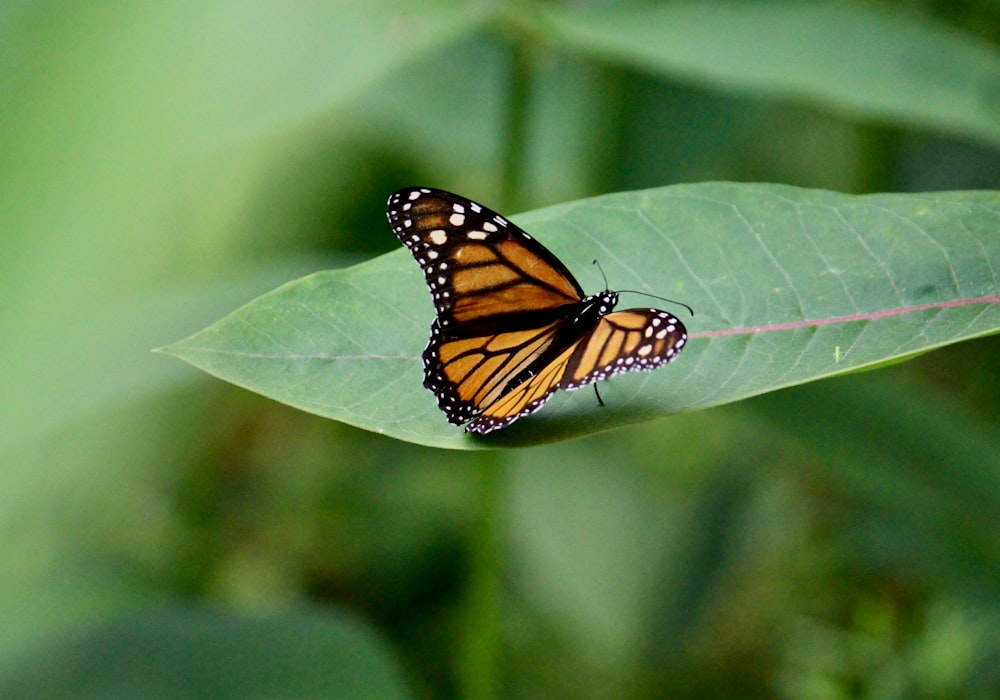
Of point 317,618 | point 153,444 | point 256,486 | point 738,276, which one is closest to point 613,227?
point 738,276

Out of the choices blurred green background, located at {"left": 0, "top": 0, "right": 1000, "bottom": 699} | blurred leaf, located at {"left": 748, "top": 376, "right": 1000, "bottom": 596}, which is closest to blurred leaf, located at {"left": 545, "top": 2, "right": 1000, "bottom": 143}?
blurred green background, located at {"left": 0, "top": 0, "right": 1000, "bottom": 699}

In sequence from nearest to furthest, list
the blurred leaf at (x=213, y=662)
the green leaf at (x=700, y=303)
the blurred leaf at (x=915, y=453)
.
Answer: the green leaf at (x=700, y=303) → the blurred leaf at (x=213, y=662) → the blurred leaf at (x=915, y=453)

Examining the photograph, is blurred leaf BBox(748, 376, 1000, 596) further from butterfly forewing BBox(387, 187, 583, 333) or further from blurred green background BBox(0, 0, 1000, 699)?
butterfly forewing BBox(387, 187, 583, 333)

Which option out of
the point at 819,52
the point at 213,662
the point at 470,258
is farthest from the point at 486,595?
the point at 819,52

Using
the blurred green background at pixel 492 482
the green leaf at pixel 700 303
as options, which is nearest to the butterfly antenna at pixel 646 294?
the green leaf at pixel 700 303

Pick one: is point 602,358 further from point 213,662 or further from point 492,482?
point 213,662

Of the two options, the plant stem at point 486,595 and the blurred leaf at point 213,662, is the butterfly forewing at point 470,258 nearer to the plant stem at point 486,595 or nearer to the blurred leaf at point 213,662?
the plant stem at point 486,595

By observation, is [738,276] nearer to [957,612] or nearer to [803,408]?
[803,408]
